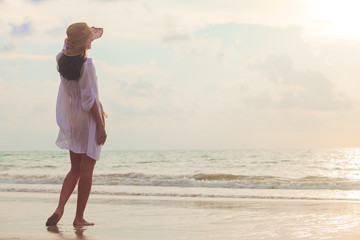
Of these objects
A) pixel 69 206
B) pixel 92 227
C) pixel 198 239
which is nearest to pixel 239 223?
pixel 198 239

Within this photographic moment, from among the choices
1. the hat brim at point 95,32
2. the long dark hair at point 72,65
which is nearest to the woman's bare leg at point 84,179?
the long dark hair at point 72,65

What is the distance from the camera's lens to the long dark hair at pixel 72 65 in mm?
4066

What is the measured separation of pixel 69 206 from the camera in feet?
20.6

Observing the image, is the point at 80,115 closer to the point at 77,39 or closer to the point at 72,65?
the point at 72,65

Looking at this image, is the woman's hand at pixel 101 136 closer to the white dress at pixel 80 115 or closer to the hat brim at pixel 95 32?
the white dress at pixel 80 115

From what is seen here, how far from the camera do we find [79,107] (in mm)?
4098

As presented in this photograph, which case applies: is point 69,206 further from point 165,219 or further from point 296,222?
point 296,222

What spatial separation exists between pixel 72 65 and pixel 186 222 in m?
1.92

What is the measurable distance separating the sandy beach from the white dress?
72 cm

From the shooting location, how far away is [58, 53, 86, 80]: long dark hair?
13.3 ft

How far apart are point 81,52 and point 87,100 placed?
0.43 meters

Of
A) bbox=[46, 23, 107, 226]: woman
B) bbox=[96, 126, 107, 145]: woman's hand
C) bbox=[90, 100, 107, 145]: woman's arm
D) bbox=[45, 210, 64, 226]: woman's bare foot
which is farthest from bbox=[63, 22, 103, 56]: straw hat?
bbox=[45, 210, 64, 226]: woman's bare foot

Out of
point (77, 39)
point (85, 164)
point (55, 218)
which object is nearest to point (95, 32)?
point (77, 39)

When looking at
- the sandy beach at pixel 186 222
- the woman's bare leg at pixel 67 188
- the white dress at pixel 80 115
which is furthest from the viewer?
the woman's bare leg at pixel 67 188
